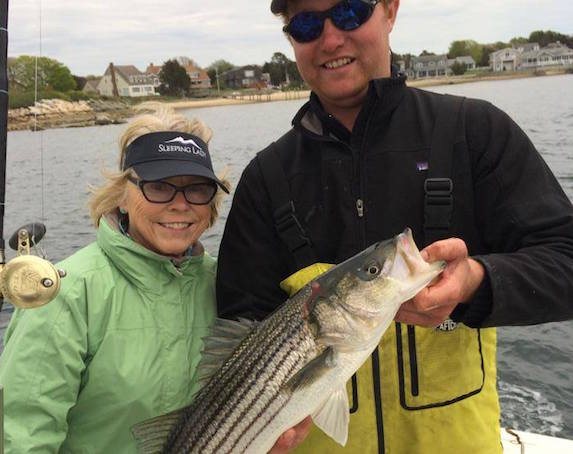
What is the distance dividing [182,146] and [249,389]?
5.03 feet

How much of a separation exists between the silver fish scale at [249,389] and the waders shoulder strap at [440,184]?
73cm

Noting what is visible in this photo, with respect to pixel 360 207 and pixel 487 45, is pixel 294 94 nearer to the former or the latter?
pixel 487 45

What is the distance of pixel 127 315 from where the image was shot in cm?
327

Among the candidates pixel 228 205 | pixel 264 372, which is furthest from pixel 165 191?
pixel 228 205

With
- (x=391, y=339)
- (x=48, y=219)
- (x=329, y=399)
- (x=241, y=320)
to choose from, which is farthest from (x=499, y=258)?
(x=48, y=219)

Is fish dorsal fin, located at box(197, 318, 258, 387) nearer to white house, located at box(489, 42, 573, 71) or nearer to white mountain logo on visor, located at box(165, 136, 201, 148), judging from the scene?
white mountain logo on visor, located at box(165, 136, 201, 148)

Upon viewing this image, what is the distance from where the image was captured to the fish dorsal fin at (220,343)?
123 inches

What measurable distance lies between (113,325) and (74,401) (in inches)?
16.7

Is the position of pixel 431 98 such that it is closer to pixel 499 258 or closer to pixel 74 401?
pixel 499 258

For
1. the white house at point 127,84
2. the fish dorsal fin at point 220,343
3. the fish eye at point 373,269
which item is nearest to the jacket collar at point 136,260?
the fish dorsal fin at point 220,343

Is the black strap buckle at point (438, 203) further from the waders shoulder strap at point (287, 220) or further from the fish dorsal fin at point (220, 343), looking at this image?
the fish dorsal fin at point (220, 343)

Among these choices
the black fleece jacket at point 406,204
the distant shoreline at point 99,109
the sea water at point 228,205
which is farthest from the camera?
the distant shoreline at point 99,109

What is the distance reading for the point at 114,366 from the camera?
10.3ft

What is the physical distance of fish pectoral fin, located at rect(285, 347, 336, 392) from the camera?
106 inches
